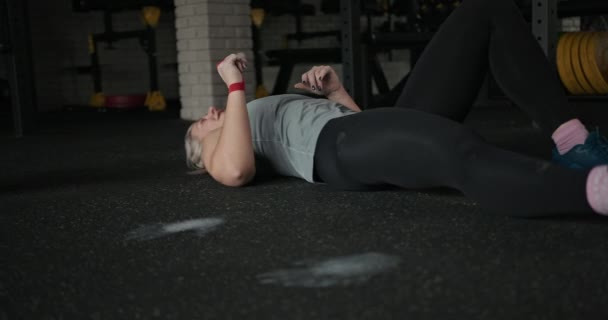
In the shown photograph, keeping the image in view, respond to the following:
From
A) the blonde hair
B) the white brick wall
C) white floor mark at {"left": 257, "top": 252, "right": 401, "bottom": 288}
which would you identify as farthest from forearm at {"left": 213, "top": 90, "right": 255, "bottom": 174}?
the white brick wall

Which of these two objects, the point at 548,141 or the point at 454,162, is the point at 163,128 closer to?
the point at 548,141

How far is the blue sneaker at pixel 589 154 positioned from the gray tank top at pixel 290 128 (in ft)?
1.82

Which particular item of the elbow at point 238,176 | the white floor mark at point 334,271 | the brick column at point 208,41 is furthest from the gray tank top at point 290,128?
the brick column at point 208,41

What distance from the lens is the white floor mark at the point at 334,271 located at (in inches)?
42.4

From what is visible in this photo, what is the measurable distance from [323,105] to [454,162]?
0.56 m

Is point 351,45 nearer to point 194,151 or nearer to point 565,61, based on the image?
point 565,61

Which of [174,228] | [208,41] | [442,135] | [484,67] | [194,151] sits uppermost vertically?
[208,41]

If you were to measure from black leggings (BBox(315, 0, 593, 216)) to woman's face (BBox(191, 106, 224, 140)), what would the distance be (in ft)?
1.29

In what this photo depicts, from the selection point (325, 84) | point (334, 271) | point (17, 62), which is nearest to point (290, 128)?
point (325, 84)

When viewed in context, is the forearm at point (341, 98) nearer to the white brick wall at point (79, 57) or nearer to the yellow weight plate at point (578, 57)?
the yellow weight plate at point (578, 57)

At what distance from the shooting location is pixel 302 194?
1815 millimetres

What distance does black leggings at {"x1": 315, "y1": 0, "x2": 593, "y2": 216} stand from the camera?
119 cm

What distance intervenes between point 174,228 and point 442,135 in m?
0.65

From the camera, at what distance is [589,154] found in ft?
4.66
